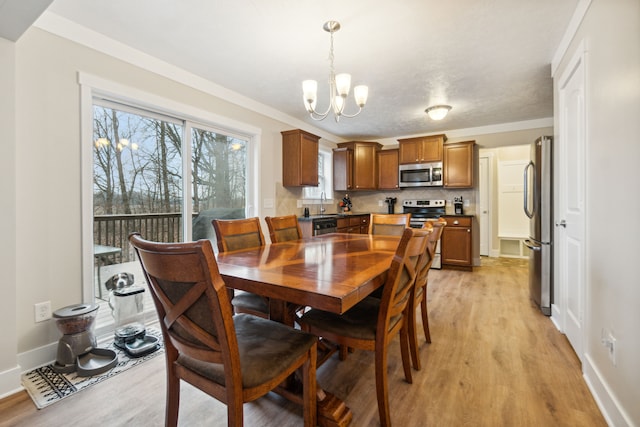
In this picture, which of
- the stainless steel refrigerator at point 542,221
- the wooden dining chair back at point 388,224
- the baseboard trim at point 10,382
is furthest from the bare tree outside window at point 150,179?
the stainless steel refrigerator at point 542,221

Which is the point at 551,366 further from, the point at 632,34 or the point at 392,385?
the point at 632,34

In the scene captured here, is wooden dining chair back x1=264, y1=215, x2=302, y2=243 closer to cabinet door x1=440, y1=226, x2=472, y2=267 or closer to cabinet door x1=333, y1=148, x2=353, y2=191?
cabinet door x1=333, y1=148, x2=353, y2=191

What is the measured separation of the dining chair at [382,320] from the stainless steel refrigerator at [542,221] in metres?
2.01

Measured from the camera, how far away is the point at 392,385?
5.49 ft

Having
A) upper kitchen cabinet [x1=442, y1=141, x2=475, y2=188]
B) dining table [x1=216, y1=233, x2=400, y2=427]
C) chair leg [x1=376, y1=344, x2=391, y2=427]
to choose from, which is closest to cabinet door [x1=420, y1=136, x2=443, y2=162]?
upper kitchen cabinet [x1=442, y1=141, x2=475, y2=188]

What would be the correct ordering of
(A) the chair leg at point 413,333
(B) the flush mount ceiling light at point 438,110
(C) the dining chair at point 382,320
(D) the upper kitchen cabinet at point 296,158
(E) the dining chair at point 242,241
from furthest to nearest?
1. (D) the upper kitchen cabinet at point 296,158
2. (B) the flush mount ceiling light at point 438,110
3. (E) the dining chair at point 242,241
4. (A) the chair leg at point 413,333
5. (C) the dining chair at point 382,320

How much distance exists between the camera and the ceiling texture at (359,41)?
1.88 meters

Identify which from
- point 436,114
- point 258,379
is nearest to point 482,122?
point 436,114

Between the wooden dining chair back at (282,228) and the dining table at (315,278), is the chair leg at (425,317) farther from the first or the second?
the wooden dining chair back at (282,228)

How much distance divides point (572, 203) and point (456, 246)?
8.45 ft

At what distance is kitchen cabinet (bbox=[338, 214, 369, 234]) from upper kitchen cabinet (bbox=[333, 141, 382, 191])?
2.04 feet

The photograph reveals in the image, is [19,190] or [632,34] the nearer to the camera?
[632,34]

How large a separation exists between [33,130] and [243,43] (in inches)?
62.1

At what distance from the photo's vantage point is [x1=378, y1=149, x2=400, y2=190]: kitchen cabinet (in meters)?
5.31
